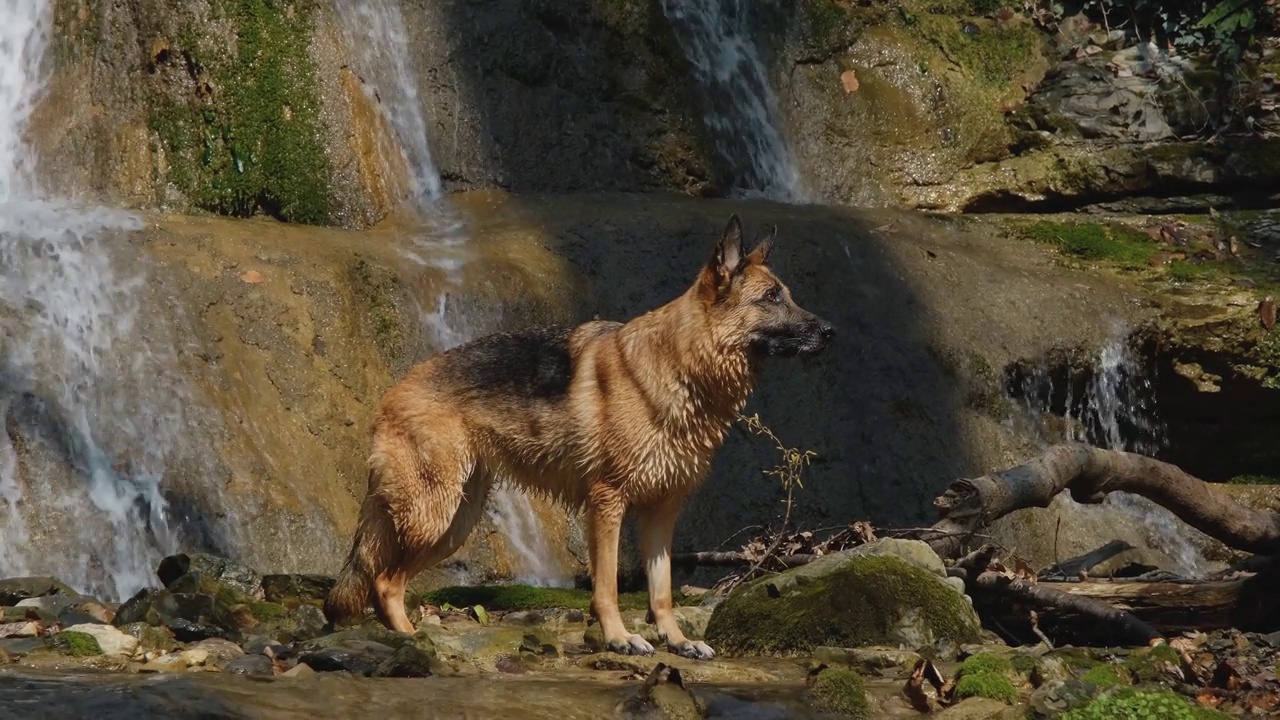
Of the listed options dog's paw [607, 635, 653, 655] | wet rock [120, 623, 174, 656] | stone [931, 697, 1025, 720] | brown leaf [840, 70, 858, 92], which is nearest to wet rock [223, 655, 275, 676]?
wet rock [120, 623, 174, 656]

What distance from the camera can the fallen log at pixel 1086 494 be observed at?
11.2m

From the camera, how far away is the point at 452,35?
18.5m

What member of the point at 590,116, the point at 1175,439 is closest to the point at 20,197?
the point at 590,116

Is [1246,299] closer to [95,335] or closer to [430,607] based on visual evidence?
[430,607]

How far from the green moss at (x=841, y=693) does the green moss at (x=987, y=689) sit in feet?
1.83

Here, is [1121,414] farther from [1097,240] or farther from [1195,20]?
[1195,20]

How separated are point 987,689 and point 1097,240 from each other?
10.5 meters

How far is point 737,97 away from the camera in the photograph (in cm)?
2028

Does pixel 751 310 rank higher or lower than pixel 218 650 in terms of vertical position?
higher

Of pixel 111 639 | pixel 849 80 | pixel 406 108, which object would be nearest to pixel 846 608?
pixel 111 639

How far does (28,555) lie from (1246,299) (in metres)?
11.8

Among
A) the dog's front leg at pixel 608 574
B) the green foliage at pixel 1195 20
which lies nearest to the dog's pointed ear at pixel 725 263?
the dog's front leg at pixel 608 574

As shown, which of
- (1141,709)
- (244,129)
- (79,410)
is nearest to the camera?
(1141,709)

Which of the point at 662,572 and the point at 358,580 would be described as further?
the point at 662,572
